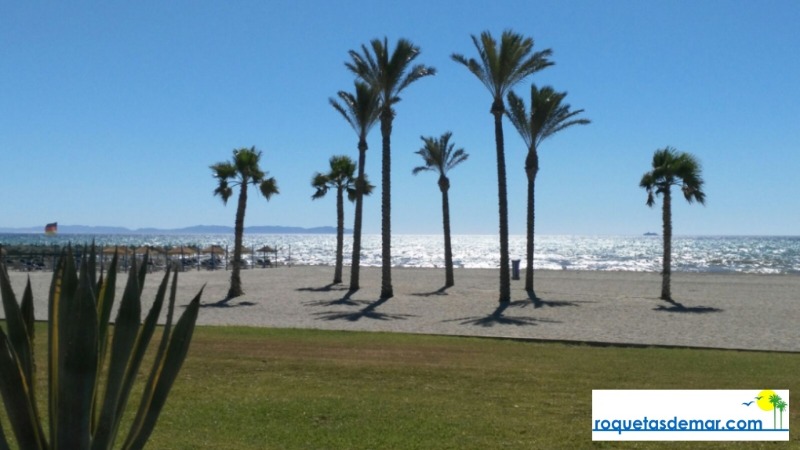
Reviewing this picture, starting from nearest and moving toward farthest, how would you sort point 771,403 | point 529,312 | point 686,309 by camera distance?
1. point 771,403
2. point 529,312
3. point 686,309

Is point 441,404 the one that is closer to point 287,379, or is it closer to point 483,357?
point 287,379

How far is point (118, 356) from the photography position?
12.9 ft

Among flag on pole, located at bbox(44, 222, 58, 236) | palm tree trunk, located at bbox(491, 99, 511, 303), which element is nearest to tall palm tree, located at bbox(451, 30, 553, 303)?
palm tree trunk, located at bbox(491, 99, 511, 303)

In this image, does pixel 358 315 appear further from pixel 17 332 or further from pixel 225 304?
pixel 17 332

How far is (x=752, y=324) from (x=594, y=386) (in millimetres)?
12905

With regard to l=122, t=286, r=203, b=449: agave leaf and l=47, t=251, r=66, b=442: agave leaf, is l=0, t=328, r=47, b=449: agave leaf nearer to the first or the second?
l=47, t=251, r=66, b=442: agave leaf

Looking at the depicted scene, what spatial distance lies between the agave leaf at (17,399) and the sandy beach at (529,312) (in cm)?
1325

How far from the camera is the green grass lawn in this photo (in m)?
7.42

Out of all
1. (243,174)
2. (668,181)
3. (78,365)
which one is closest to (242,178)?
(243,174)

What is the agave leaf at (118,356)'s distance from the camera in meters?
3.85

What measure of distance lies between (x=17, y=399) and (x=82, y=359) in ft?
1.94

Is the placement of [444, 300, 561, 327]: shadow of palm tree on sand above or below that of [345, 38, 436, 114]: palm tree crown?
below

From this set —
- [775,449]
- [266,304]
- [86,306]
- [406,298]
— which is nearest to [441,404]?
[775,449]

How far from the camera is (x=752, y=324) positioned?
21.0 m
